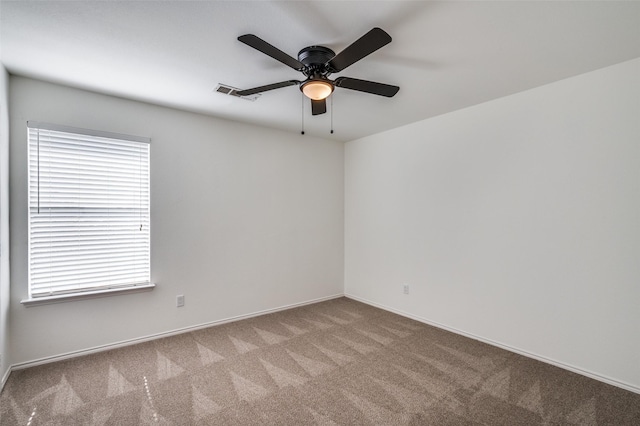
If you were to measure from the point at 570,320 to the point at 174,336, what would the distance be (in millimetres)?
3949

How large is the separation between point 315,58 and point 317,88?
0.24 meters

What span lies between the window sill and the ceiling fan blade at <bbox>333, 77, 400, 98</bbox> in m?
2.83

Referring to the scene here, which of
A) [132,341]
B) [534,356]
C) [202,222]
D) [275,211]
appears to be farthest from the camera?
[275,211]

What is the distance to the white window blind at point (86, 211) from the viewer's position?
2688 millimetres

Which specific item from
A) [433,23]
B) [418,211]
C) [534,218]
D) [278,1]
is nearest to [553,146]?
[534,218]

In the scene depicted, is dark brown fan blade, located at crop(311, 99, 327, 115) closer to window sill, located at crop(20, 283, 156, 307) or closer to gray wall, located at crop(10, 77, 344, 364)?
gray wall, located at crop(10, 77, 344, 364)

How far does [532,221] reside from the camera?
288cm

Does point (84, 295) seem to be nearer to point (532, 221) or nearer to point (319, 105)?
point (319, 105)

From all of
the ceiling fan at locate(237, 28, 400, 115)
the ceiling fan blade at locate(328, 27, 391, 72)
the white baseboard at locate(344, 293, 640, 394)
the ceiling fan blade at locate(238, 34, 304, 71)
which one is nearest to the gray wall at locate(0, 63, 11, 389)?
the ceiling fan at locate(237, 28, 400, 115)

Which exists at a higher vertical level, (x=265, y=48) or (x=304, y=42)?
(x=304, y=42)

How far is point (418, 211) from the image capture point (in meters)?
3.87

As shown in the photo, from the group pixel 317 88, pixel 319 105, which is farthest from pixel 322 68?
pixel 319 105

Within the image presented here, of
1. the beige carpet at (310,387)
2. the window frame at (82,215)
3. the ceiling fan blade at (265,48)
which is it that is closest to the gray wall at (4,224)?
the window frame at (82,215)

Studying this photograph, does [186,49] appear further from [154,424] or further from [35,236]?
[154,424]
